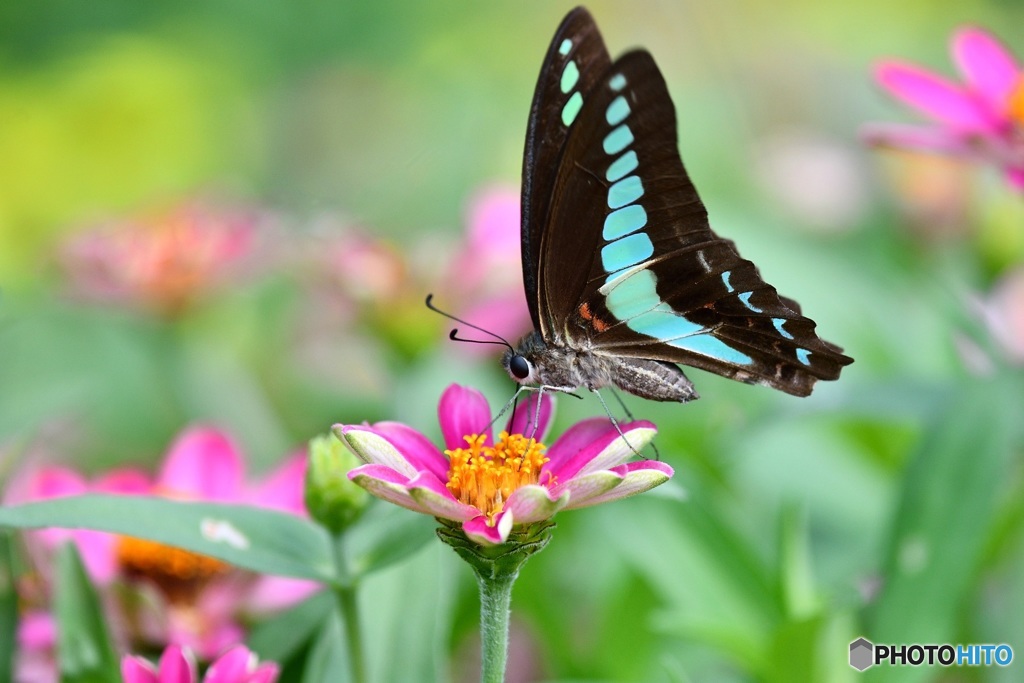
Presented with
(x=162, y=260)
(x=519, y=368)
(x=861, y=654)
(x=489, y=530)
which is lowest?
(x=861, y=654)

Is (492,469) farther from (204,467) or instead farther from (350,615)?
(204,467)

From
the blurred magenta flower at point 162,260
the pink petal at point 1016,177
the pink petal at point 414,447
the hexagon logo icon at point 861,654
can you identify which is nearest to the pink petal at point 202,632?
the pink petal at point 414,447

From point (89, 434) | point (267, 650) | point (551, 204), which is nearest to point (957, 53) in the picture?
point (551, 204)

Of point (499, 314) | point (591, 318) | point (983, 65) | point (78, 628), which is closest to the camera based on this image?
point (78, 628)

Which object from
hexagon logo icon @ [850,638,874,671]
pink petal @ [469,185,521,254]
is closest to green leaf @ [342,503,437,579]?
hexagon logo icon @ [850,638,874,671]

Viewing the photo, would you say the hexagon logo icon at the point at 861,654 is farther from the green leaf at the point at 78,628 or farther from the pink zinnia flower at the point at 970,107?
the green leaf at the point at 78,628

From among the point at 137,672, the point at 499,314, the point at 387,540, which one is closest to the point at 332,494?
the point at 387,540
